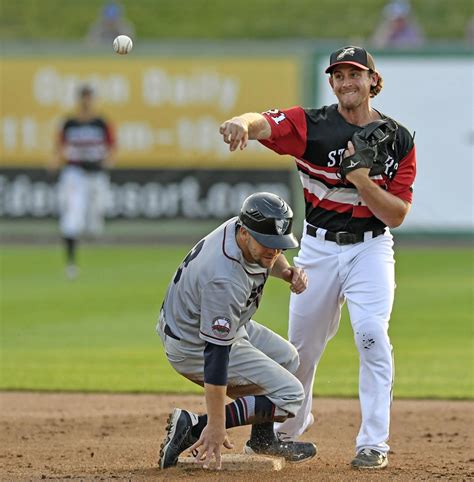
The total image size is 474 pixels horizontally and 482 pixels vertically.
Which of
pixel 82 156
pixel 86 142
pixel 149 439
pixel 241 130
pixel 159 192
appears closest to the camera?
pixel 241 130

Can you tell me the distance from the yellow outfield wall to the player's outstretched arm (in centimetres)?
1388

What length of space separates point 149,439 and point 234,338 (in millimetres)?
1748

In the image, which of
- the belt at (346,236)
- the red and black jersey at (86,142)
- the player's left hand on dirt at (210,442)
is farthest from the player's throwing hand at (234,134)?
the red and black jersey at (86,142)

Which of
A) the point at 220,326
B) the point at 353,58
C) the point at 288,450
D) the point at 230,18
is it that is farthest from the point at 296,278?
the point at 230,18

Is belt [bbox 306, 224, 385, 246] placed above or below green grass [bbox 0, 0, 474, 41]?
below

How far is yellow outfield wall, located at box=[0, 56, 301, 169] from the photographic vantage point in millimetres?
20141

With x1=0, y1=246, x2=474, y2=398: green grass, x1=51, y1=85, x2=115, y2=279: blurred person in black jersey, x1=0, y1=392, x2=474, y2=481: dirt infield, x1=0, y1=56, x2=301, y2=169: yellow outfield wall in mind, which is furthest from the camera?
x1=0, y1=56, x2=301, y2=169: yellow outfield wall

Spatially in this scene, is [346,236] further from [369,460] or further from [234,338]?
[369,460]

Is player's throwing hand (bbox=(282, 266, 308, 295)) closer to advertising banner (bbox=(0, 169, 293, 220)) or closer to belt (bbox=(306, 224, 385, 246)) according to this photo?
belt (bbox=(306, 224, 385, 246))

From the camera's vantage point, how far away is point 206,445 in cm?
568

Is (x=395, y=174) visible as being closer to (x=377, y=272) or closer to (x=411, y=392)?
(x=377, y=272)

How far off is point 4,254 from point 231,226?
13341mm

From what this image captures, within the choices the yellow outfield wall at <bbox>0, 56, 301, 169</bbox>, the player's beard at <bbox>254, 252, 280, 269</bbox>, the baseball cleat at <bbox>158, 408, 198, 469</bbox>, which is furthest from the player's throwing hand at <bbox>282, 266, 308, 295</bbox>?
the yellow outfield wall at <bbox>0, 56, 301, 169</bbox>

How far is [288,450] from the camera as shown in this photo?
6426mm
